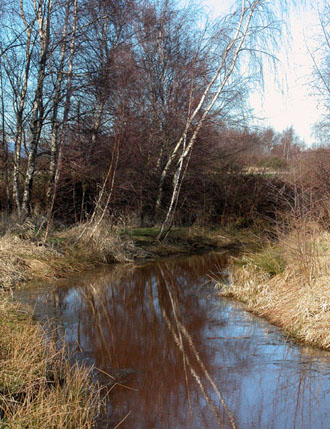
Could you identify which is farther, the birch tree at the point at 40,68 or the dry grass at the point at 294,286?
the birch tree at the point at 40,68

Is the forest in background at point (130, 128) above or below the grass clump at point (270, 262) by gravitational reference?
above

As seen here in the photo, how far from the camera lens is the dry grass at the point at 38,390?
4.02m

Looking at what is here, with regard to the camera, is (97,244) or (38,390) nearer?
(38,390)

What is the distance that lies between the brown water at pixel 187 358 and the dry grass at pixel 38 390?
374mm

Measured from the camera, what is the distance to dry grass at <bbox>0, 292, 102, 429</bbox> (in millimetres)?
4016

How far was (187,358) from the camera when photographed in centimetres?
654

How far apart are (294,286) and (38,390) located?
493 centimetres

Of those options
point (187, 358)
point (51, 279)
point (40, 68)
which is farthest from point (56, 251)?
point (187, 358)

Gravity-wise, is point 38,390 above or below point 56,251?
below

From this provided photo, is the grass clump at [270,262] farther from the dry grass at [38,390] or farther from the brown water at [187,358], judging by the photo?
the dry grass at [38,390]

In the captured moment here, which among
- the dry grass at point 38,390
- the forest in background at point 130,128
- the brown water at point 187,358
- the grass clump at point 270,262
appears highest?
the forest in background at point 130,128

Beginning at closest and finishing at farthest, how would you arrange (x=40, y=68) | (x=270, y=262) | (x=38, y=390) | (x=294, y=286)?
Answer: (x=38, y=390) < (x=294, y=286) < (x=270, y=262) < (x=40, y=68)

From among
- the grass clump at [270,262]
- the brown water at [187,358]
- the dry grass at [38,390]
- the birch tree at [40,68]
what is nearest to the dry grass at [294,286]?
the grass clump at [270,262]

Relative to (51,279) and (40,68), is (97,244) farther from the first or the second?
(40,68)
